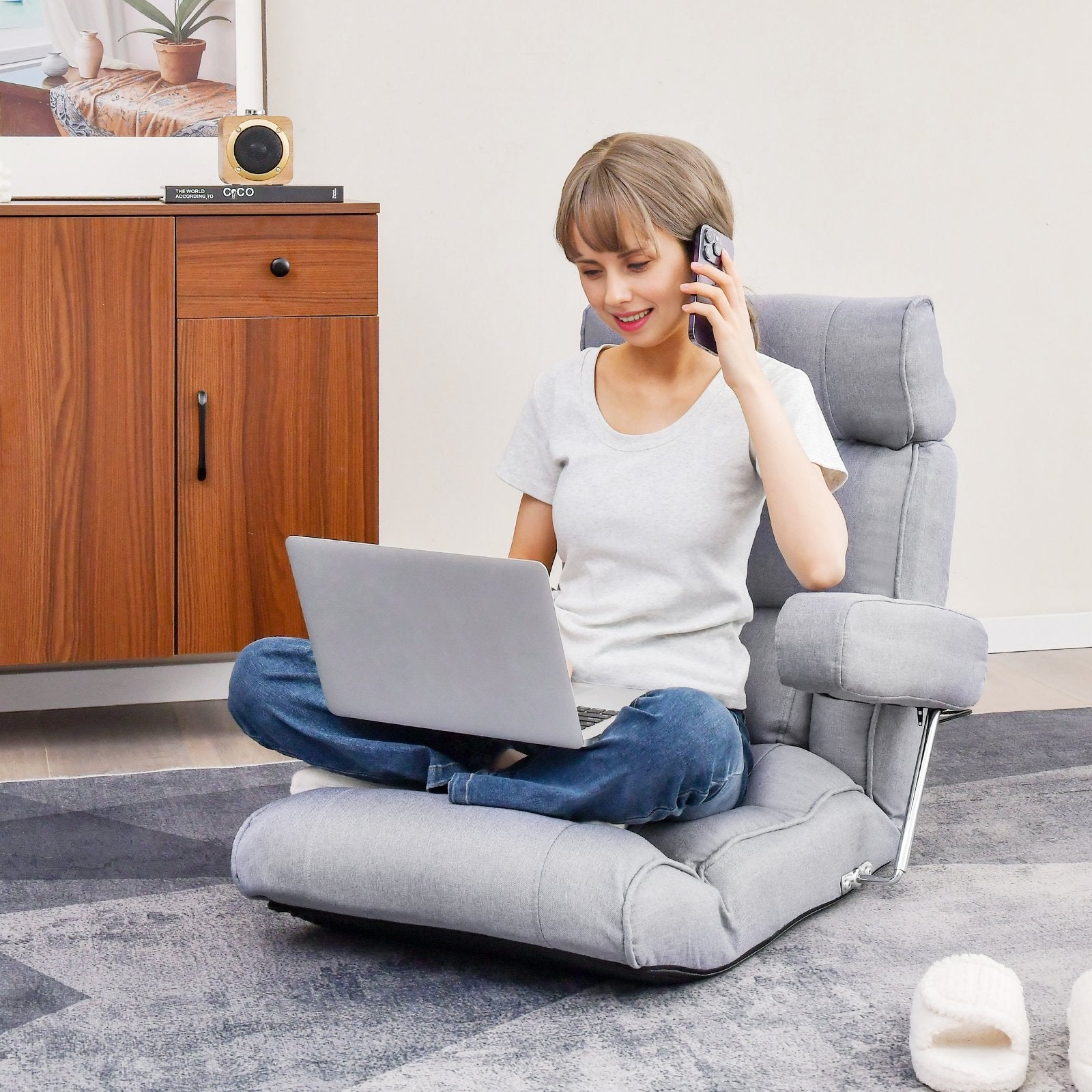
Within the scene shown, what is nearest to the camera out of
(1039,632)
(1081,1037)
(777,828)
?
(1081,1037)

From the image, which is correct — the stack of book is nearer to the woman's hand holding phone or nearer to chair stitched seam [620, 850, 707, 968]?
→ the woman's hand holding phone

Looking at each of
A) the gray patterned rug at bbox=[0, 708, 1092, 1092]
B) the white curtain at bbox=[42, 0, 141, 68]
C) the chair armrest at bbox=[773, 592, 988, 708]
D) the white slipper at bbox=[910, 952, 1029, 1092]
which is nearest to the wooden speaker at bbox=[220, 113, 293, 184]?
the white curtain at bbox=[42, 0, 141, 68]

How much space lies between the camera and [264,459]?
2436 mm

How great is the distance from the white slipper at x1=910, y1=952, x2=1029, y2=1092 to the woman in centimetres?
35

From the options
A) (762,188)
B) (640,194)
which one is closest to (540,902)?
(640,194)

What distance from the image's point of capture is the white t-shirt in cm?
168

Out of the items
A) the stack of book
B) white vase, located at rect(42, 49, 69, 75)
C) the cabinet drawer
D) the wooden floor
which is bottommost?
the wooden floor

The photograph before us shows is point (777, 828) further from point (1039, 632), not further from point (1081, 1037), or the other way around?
point (1039, 632)

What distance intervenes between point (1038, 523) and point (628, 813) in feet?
7.28

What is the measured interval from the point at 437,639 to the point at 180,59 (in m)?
1.65

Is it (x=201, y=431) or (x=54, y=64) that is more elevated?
(x=54, y=64)

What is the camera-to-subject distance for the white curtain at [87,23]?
260 centimetres

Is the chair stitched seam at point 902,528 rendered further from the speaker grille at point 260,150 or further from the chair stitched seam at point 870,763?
the speaker grille at point 260,150

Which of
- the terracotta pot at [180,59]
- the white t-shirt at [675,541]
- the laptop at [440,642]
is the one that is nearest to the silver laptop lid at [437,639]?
the laptop at [440,642]
